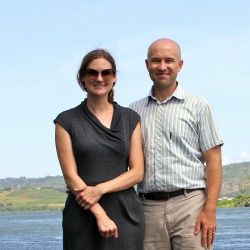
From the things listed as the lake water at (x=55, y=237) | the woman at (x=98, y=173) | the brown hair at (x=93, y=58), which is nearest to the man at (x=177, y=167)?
the woman at (x=98, y=173)

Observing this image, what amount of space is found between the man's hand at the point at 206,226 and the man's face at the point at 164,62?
3.70ft

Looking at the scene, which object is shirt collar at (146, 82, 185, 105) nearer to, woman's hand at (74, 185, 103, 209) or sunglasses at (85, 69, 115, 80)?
sunglasses at (85, 69, 115, 80)

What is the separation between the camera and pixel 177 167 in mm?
5992

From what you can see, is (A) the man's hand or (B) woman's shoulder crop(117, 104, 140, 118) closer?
(B) woman's shoulder crop(117, 104, 140, 118)

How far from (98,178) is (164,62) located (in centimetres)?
118

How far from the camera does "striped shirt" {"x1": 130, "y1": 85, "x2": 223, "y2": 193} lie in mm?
5965

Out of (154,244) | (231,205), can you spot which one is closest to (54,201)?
(231,205)

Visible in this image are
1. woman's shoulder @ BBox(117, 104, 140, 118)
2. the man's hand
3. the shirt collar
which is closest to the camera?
woman's shoulder @ BBox(117, 104, 140, 118)

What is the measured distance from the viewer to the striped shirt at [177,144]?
596 cm

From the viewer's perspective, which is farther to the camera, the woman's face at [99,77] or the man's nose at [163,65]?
the man's nose at [163,65]

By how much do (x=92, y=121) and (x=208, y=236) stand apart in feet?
4.61

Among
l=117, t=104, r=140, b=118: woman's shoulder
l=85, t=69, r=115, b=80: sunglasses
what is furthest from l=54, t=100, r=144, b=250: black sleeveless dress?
l=85, t=69, r=115, b=80: sunglasses

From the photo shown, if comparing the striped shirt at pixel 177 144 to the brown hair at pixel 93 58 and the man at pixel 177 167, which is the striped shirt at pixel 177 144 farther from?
the brown hair at pixel 93 58

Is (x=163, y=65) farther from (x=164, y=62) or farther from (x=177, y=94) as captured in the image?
(x=177, y=94)
